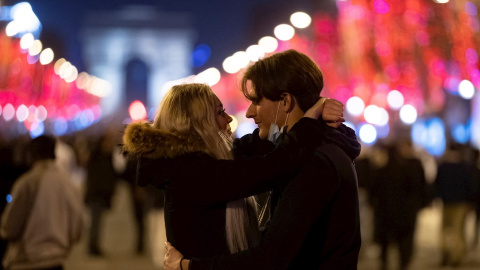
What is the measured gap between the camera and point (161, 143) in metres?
3.95

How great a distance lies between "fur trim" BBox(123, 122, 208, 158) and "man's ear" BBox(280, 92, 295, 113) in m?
0.42

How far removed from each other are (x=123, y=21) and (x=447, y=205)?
124m

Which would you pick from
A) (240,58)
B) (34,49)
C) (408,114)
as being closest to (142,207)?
(408,114)

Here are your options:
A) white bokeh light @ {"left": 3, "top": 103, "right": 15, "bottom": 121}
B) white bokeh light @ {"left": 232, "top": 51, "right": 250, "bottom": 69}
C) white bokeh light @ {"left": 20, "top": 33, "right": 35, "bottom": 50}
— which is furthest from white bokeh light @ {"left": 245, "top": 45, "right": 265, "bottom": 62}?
white bokeh light @ {"left": 3, "top": 103, "right": 15, "bottom": 121}

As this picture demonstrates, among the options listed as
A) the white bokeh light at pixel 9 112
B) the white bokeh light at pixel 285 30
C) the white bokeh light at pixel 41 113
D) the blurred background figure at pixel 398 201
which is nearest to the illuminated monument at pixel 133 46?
the white bokeh light at pixel 41 113

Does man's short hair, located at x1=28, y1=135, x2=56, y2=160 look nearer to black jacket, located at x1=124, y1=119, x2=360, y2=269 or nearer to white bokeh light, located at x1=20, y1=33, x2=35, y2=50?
black jacket, located at x1=124, y1=119, x2=360, y2=269

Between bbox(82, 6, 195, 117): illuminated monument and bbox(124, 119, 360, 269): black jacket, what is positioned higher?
bbox(82, 6, 195, 117): illuminated monument

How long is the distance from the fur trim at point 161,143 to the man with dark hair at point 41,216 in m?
3.96

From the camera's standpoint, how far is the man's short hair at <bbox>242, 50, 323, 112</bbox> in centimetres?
377

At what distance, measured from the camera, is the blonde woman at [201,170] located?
3.77 m

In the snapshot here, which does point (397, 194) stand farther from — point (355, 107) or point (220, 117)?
point (355, 107)

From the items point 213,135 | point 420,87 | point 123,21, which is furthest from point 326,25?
point 123,21

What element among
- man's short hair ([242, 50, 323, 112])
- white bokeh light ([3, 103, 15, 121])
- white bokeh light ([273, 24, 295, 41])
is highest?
white bokeh light ([3, 103, 15, 121])

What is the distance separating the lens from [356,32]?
33000mm
